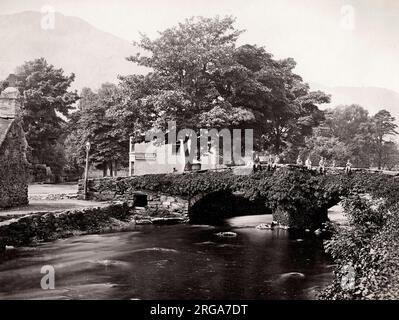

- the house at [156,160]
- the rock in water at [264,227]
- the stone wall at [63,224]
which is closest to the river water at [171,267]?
the stone wall at [63,224]

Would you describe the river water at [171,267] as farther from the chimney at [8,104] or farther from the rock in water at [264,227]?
the chimney at [8,104]

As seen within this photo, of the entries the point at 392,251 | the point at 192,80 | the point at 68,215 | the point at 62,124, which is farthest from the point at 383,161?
the point at 392,251

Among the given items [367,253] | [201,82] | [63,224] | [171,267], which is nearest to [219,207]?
[201,82]

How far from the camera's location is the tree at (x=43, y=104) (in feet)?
157

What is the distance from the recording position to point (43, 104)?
160ft

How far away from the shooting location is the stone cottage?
23000 mm

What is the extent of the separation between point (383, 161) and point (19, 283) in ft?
187

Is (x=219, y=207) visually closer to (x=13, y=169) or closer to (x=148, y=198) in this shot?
(x=148, y=198)

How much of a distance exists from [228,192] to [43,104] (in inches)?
1019

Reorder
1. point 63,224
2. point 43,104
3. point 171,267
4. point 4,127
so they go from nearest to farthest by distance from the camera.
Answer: point 171,267
point 63,224
point 4,127
point 43,104

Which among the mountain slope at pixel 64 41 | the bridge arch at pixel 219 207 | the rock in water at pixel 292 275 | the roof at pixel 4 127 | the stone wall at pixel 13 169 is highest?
the mountain slope at pixel 64 41

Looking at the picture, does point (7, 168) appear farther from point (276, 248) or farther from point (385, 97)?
point (385, 97)

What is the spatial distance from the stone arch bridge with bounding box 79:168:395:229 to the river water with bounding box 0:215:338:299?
2526 mm
